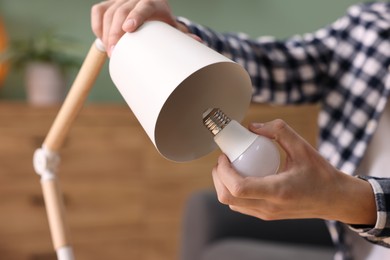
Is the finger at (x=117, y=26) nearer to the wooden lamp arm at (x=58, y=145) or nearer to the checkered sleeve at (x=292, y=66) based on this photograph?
the wooden lamp arm at (x=58, y=145)

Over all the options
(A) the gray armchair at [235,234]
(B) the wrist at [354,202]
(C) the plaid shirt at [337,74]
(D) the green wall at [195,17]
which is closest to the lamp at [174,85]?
(B) the wrist at [354,202]

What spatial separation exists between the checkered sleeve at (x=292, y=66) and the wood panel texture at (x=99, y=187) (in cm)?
100

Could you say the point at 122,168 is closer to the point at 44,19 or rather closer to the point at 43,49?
the point at 43,49

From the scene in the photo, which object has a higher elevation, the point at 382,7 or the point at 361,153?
the point at 382,7

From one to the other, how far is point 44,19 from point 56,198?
1677 millimetres

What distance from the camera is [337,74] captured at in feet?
3.83

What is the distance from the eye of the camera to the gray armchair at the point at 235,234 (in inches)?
57.9

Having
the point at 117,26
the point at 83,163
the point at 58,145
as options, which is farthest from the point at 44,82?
the point at 117,26

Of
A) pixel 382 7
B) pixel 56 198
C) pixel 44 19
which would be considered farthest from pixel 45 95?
pixel 56 198

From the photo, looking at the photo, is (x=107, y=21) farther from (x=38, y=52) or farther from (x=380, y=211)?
(x=38, y=52)

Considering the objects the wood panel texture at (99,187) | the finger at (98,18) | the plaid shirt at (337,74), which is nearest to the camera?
the finger at (98,18)

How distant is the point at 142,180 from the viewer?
214 cm

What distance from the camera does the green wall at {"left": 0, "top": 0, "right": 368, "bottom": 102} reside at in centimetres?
227

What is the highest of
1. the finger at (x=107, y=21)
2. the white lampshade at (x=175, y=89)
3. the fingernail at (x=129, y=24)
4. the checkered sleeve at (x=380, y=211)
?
the finger at (x=107, y=21)
